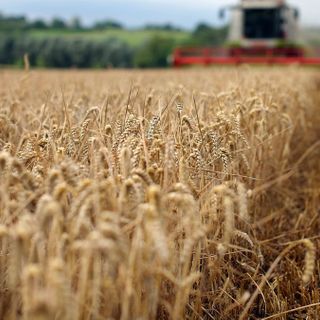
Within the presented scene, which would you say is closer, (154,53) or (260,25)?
(260,25)

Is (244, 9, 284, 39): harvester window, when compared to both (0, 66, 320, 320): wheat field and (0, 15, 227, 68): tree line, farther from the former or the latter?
(0, 66, 320, 320): wheat field

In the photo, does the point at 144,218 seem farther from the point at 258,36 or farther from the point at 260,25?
the point at 260,25

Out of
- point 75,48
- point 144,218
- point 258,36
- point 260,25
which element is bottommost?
point 75,48

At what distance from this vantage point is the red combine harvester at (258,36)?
66.3ft

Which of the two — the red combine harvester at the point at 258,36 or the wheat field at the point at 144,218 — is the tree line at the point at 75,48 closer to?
the red combine harvester at the point at 258,36

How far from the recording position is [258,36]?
22125mm

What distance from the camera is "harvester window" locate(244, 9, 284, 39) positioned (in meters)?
22.0

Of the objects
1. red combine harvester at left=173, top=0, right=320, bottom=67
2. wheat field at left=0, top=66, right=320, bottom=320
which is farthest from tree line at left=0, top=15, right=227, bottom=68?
wheat field at left=0, top=66, right=320, bottom=320

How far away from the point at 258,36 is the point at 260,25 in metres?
0.41

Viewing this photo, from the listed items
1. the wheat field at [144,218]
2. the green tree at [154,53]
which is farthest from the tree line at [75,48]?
the wheat field at [144,218]

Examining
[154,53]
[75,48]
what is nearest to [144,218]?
[154,53]

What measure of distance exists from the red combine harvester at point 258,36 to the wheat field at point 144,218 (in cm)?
1649

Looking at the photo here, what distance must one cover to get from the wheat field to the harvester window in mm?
18584

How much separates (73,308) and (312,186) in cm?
369
